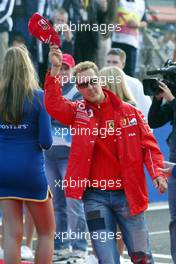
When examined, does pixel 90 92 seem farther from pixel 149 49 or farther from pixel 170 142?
pixel 149 49

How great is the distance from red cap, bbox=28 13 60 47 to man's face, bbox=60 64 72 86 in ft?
6.49

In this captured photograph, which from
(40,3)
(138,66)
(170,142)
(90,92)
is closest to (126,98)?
(170,142)

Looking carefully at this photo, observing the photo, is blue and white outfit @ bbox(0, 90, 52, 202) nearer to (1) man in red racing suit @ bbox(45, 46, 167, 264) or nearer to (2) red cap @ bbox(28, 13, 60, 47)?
(1) man in red racing suit @ bbox(45, 46, 167, 264)

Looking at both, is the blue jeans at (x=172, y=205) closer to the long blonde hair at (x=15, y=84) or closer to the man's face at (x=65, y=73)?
the long blonde hair at (x=15, y=84)

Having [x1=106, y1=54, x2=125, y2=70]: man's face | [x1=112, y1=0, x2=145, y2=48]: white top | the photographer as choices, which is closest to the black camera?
the photographer

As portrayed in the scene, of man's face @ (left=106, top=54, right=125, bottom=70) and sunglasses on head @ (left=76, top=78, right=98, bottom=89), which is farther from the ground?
man's face @ (left=106, top=54, right=125, bottom=70)

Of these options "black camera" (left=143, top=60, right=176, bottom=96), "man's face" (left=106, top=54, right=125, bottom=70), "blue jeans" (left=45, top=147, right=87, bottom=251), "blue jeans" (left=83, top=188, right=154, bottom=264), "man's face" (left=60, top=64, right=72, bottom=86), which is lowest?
"blue jeans" (left=83, top=188, right=154, bottom=264)

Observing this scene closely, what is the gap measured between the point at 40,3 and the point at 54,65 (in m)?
7.06

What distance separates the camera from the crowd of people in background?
8.15 metres

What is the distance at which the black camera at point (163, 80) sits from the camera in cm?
804

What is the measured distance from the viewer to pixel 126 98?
8.95 metres

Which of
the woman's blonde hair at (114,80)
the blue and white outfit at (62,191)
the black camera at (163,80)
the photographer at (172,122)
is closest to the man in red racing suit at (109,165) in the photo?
the black camera at (163,80)

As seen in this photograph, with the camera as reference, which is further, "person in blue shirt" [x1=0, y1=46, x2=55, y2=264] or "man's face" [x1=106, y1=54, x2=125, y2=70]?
"man's face" [x1=106, y1=54, x2=125, y2=70]

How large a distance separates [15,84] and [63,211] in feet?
8.18
